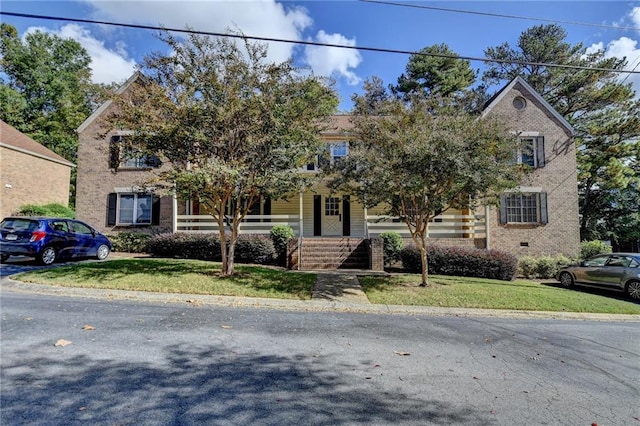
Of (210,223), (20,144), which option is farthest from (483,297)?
(20,144)

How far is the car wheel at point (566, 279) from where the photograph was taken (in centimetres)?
1288

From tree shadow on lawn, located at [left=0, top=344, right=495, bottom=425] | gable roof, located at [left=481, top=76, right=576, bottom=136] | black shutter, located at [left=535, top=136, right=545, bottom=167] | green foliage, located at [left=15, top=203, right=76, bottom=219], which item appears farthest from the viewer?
green foliage, located at [left=15, top=203, right=76, bottom=219]

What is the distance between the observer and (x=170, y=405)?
3.21 meters

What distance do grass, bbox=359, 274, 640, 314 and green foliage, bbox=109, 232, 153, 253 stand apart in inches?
424

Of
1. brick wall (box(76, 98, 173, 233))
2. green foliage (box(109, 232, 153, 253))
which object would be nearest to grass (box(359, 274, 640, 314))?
green foliage (box(109, 232, 153, 253))

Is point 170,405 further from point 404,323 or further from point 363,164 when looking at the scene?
point 363,164

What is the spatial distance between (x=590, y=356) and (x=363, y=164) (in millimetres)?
6219

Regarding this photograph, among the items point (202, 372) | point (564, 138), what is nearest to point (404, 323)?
point (202, 372)

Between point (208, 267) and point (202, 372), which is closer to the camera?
point (202, 372)

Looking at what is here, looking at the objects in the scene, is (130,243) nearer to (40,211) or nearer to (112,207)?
(112,207)

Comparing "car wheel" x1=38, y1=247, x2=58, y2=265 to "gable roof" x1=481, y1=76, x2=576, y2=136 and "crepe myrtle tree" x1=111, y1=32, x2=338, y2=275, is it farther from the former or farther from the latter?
"gable roof" x1=481, y1=76, x2=576, y2=136

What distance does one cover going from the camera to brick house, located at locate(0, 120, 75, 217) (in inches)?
732

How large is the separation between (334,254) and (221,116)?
7.46 m

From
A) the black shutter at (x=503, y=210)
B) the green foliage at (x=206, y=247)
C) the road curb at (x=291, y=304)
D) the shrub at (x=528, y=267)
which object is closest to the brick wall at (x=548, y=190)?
the black shutter at (x=503, y=210)
